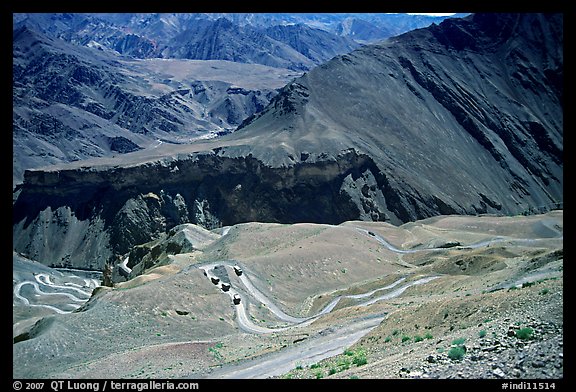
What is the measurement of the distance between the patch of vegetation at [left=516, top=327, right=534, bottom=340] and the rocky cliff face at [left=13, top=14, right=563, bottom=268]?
242 feet

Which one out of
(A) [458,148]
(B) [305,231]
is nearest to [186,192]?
(B) [305,231]

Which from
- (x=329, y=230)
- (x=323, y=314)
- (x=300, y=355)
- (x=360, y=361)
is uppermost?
(x=329, y=230)

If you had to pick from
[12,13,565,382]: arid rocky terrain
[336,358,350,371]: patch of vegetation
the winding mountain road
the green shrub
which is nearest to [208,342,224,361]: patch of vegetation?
[12,13,565,382]: arid rocky terrain

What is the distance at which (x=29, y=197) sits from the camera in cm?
9925

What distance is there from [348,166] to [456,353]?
7954cm

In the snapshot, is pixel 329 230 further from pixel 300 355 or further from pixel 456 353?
pixel 456 353

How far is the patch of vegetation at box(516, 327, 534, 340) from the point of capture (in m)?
11.0

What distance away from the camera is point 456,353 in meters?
11.1

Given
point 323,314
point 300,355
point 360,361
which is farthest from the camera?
point 323,314

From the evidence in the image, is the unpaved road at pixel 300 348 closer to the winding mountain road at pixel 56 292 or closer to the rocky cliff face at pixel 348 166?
the winding mountain road at pixel 56 292

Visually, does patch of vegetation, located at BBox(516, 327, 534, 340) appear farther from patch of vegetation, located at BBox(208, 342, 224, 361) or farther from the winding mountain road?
the winding mountain road

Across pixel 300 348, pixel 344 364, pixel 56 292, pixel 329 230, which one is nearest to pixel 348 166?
pixel 329 230
